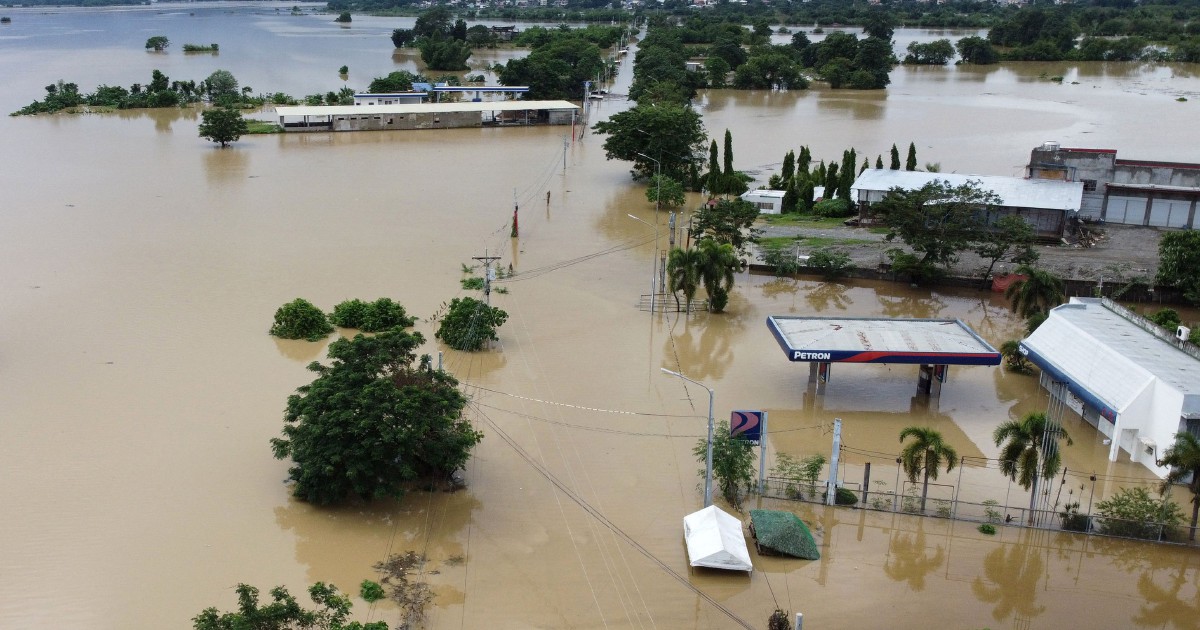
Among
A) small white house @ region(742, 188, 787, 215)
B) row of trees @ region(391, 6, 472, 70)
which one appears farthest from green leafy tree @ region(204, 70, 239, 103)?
small white house @ region(742, 188, 787, 215)

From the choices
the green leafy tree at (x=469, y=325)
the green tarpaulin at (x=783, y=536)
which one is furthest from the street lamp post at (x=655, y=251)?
the green tarpaulin at (x=783, y=536)

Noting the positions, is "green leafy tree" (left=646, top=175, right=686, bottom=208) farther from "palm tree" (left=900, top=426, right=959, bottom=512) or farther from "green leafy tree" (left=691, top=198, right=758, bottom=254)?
"palm tree" (left=900, top=426, right=959, bottom=512)

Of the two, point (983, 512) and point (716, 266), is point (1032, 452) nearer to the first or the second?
point (983, 512)

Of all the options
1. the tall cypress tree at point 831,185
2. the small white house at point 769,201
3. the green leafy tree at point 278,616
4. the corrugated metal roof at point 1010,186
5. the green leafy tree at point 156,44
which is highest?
the green leafy tree at point 156,44

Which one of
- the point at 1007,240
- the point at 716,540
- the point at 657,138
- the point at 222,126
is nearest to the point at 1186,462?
the point at 716,540

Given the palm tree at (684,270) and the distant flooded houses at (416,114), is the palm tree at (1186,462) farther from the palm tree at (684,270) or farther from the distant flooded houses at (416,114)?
the distant flooded houses at (416,114)

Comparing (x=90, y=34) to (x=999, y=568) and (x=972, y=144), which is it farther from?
(x=999, y=568)

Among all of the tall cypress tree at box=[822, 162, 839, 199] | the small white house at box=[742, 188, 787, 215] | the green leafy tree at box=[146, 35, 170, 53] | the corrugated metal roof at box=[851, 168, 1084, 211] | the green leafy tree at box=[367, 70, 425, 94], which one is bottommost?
the small white house at box=[742, 188, 787, 215]
